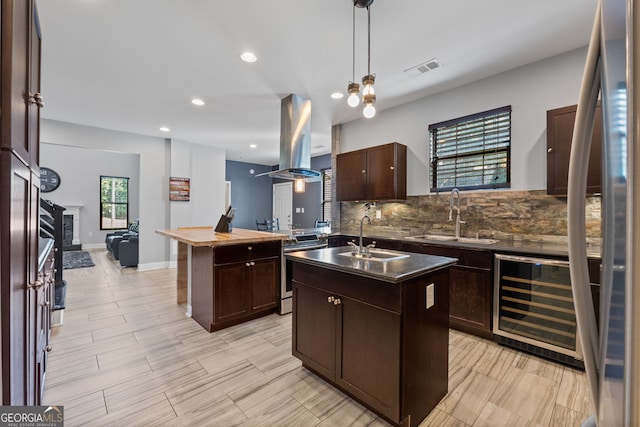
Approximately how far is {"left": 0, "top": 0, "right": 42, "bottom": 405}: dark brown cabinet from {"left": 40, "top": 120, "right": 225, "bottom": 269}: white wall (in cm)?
491

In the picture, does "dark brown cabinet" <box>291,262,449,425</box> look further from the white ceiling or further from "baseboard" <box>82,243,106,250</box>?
"baseboard" <box>82,243,106,250</box>

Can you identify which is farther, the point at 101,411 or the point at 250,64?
the point at 250,64

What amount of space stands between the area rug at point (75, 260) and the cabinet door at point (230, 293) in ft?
15.6

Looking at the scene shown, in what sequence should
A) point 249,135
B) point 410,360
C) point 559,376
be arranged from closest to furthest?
point 410,360 → point 559,376 → point 249,135

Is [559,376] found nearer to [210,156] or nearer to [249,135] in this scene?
[249,135]

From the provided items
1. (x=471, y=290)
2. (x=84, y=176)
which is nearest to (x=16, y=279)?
(x=471, y=290)

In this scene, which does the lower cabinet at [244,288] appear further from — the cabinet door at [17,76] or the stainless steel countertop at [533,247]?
the cabinet door at [17,76]

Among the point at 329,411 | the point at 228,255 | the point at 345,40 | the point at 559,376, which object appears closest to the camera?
the point at 329,411

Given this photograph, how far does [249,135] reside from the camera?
5816 millimetres

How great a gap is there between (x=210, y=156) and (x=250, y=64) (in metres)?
4.10

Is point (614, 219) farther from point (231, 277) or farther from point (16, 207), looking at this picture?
point (231, 277)

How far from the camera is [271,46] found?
2.68m

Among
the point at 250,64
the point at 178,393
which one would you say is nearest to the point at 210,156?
the point at 250,64

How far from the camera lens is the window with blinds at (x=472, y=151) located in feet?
10.5
